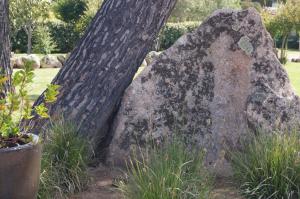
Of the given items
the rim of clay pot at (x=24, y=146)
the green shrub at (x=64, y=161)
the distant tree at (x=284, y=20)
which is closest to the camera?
the rim of clay pot at (x=24, y=146)

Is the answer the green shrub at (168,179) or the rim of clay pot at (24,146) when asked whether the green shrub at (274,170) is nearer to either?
the green shrub at (168,179)

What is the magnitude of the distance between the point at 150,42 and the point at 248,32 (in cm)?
102

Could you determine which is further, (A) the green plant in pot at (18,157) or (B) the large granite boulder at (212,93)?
(B) the large granite boulder at (212,93)

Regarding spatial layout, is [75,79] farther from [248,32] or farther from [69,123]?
[248,32]

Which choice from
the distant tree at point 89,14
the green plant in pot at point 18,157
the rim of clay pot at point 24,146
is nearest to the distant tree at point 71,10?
the distant tree at point 89,14

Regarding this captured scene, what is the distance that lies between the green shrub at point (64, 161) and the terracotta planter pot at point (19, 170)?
713 millimetres

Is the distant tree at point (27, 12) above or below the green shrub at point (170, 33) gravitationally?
above

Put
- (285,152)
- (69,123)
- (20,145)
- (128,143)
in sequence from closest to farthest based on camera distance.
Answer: (20,145) < (285,152) < (69,123) < (128,143)

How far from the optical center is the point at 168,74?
537cm

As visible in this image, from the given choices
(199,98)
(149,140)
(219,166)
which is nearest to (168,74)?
(199,98)

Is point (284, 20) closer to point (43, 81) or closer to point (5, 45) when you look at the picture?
point (43, 81)

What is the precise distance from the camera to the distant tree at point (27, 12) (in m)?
21.3

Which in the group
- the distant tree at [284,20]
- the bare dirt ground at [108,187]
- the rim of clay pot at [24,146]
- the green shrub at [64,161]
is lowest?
the bare dirt ground at [108,187]

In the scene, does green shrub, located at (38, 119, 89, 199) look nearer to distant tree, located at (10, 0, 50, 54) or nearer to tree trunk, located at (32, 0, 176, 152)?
tree trunk, located at (32, 0, 176, 152)
